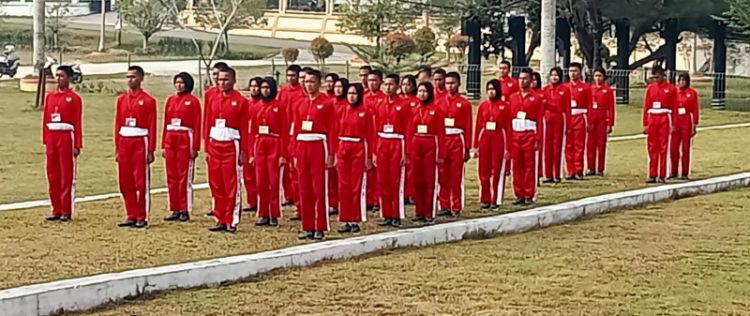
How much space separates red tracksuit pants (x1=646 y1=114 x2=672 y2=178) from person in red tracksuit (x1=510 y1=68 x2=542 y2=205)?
8.71 feet

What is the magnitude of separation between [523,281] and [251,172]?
4.01 metres

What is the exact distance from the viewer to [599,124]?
1811cm

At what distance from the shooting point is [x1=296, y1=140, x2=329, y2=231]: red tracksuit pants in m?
11.5

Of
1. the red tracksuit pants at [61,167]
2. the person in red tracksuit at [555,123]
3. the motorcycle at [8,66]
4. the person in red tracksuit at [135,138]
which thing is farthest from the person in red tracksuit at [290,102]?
the motorcycle at [8,66]

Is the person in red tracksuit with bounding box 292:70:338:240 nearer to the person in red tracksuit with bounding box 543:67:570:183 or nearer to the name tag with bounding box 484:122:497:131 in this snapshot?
the name tag with bounding box 484:122:497:131

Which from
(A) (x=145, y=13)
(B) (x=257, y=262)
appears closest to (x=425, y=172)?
(B) (x=257, y=262)

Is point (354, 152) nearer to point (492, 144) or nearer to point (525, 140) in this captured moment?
point (492, 144)

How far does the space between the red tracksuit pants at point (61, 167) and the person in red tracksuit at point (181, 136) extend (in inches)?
36.5

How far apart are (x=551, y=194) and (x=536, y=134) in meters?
1.11

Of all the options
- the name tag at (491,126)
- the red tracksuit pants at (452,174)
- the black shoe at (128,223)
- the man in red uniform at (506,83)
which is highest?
the man in red uniform at (506,83)

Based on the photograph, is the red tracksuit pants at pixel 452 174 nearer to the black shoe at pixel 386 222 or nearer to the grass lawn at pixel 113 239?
the grass lawn at pixel 113 239

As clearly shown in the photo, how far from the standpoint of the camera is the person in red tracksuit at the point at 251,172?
40.6 ft

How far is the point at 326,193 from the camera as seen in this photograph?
11.6 metres

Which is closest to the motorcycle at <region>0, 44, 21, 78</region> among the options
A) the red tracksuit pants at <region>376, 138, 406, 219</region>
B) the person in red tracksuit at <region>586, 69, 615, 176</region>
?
the person in red tracksuit at <region>586, 69, 615, 176</region>
